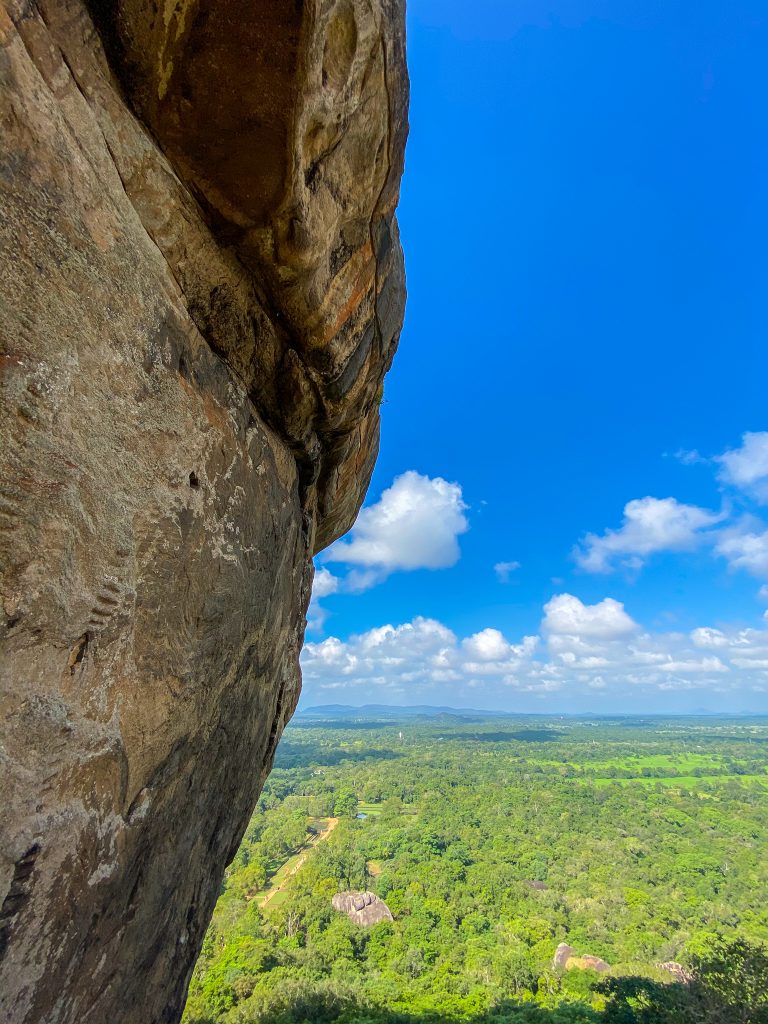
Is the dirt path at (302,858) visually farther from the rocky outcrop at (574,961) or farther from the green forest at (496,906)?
the rocky outcrop at (574,961)

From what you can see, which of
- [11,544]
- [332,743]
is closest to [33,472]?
[11,544]

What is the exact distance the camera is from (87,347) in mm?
2963

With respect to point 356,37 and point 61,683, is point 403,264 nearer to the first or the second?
point 356,37

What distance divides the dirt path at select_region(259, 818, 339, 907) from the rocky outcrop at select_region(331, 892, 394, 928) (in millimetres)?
7997

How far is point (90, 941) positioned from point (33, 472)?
3.08 metres

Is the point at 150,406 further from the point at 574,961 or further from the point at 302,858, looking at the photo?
the point at 302,858

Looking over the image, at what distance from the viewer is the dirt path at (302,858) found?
42.7 meters

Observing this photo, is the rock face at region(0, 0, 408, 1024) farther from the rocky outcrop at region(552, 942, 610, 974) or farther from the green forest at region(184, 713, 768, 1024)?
the rocky outcrop at region(552, 942, 610, 974)

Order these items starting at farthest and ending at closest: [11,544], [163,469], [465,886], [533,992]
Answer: [465,886]
[533,992]
[163,469]
[11,544]

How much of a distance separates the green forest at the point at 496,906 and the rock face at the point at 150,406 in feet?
71.9

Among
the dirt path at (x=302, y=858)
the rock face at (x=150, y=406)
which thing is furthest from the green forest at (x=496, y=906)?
the rock face at (x=150, y=406)

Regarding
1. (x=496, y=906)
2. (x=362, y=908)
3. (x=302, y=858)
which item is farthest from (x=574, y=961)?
(x=302, y=858)

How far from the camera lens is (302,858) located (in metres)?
52.1

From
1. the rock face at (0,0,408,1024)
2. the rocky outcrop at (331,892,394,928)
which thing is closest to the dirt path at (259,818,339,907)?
the rocky outcrop at (331,892,394,928)
